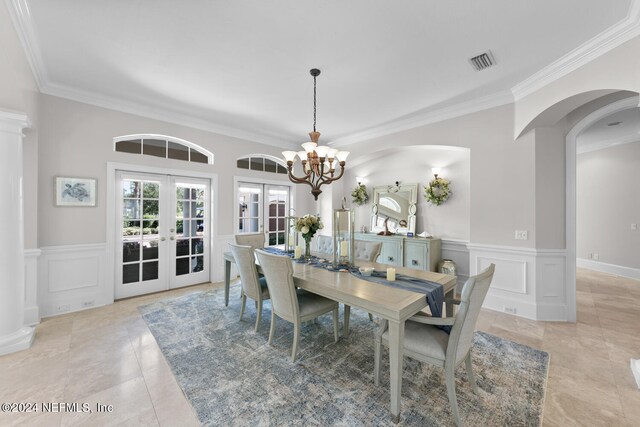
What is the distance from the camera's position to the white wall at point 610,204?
4.96m

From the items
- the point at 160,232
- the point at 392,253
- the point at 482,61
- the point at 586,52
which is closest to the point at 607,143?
the point at 586,52

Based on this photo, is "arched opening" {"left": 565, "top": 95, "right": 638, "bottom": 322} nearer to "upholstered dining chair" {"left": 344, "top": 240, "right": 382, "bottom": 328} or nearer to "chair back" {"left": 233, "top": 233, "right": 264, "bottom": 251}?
"upholstered dining chair" {"left": 344, "top": 240, "right": 382, "bottom": 328}

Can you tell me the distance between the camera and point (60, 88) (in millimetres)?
3180

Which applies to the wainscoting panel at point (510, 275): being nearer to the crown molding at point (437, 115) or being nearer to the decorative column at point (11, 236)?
the crown molding at point (437, 115)

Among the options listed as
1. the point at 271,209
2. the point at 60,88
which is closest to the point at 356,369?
the point at 271,209

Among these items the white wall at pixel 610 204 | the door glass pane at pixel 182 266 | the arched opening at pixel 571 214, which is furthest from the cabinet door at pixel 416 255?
the white wall at pixel 610 204

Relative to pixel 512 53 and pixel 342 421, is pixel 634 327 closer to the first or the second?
pixel 512 53

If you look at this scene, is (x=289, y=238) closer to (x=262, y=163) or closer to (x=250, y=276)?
(x=250, y=276)

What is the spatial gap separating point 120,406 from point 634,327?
5203 mm

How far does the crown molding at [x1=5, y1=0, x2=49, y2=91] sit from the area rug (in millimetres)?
3051

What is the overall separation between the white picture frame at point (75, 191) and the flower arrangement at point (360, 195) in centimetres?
444

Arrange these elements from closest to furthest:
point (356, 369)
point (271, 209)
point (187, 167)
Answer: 1. point (356, 369)
2. point (187, 167)
3. point (271, 209)

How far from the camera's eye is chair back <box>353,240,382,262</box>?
3.28 metres

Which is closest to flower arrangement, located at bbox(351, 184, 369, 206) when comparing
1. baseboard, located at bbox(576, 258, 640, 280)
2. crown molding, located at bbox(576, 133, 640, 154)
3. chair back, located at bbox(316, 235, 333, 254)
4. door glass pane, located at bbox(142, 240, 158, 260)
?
chair back, located at bbox(316, 235, 333, 254)
